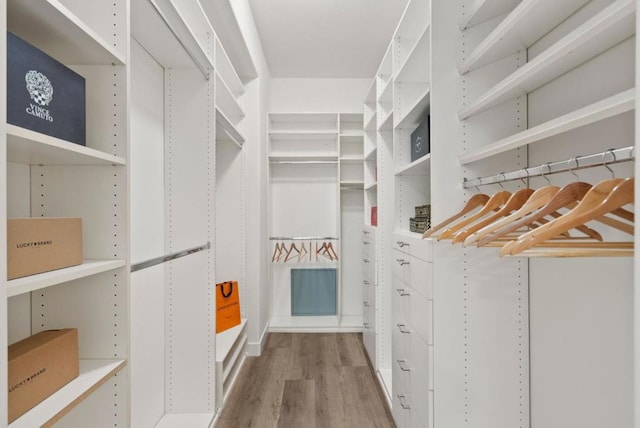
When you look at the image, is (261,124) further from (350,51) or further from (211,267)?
(211,267)

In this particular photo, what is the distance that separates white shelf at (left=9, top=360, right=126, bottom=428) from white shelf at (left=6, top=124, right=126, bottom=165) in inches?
23.0

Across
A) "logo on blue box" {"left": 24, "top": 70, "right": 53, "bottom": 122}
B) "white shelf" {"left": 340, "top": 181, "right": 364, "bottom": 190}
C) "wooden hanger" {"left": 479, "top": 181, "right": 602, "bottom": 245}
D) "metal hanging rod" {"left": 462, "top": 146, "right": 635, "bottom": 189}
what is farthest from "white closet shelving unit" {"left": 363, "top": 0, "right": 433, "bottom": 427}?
"logo on blue box" {"left": 24, "top": 70, "right": 53, "bottom": 122}

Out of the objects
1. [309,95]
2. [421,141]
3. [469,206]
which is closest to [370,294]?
[421,141]

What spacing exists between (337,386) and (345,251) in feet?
6.07

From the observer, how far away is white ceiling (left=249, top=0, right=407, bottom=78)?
301 cm

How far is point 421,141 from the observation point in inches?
78.0

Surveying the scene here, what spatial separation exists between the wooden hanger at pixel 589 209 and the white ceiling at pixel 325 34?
259cm

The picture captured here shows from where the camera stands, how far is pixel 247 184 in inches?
137

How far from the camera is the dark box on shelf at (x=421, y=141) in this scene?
74.7 inches

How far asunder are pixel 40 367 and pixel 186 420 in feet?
4.94

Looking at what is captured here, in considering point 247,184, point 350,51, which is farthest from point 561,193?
point 350,51

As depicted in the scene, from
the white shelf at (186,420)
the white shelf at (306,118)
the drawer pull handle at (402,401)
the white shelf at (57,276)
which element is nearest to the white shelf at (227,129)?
the white shelf at (306,118)

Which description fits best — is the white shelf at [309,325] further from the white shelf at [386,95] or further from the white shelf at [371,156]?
the white shelf at [386,95]

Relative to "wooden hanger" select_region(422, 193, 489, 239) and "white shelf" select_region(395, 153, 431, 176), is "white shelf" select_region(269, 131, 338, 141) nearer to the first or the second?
"white shelf" select_region(395, 153, 431, 176)
